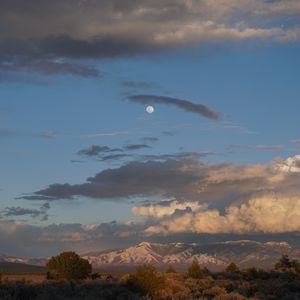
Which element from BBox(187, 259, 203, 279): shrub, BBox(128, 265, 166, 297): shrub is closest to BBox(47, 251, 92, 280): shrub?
BBox(187, 259, 203, 279): shrub

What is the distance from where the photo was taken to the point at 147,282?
125 ft

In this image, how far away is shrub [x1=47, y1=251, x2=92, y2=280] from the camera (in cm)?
5925

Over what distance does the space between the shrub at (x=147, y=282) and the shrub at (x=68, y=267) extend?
20.5m

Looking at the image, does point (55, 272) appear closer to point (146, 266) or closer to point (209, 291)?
point (146, 266)

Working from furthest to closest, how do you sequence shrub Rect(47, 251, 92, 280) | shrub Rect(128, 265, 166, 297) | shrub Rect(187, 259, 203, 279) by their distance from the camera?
shrub Rect(187, 259, 203, 279) < shrub Rect(47, 251, 92, 280) < shrub Rect(128, 265, 166, 297)

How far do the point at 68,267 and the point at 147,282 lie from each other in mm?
23535

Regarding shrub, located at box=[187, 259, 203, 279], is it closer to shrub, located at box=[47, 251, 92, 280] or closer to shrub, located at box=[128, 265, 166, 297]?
shrub, located at box=[47, 251, 92, 280]

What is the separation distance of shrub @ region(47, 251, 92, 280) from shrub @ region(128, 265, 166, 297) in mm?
20528

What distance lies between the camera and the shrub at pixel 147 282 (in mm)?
37531

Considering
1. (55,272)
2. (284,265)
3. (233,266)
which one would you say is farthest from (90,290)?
(284,265)

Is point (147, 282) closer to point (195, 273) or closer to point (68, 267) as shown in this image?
point (68, 267)

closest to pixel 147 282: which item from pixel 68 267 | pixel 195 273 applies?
pixel 68 267

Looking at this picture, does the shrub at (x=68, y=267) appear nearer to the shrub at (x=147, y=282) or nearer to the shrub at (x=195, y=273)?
the shrub at (x=195, y=273)

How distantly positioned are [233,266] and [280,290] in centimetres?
4601
